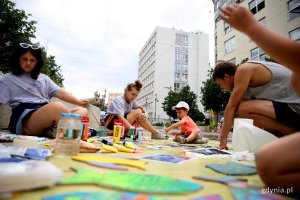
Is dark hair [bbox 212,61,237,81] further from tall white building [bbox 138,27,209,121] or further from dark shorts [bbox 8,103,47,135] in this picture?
tall white building [bbox 138,27,209,121]

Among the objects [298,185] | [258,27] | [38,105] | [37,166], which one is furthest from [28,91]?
[298,185]

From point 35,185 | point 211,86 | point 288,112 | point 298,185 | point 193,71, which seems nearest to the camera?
point 35,185

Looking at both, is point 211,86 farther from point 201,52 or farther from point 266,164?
point 201,52

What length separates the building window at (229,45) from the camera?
2130 cm

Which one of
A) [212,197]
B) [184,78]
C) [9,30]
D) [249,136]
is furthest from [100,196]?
[184,78]

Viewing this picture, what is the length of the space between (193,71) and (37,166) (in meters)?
53.3

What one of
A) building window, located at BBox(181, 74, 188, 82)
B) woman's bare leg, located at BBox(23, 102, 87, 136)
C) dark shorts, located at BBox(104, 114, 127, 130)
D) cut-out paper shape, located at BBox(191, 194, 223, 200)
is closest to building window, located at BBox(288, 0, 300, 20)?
dark shorts, located at BBox(104, 114, 127, 130)

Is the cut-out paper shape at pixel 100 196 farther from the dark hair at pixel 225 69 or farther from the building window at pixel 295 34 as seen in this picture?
the building window at pixel 295 34

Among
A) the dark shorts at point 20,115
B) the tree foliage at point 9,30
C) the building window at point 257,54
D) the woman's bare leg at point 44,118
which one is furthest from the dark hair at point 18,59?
the building window at point 257,54

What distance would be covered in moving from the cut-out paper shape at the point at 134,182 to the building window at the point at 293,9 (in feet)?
58.9

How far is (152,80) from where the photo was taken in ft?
178

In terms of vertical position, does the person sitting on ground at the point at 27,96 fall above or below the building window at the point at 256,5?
below

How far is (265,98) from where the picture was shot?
267cm

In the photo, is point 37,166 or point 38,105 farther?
point 38,105
